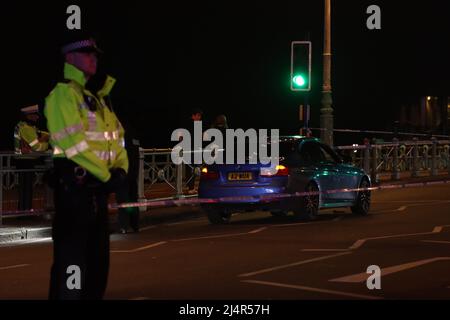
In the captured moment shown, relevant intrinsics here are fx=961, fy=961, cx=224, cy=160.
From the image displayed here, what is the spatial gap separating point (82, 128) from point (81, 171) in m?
0.27

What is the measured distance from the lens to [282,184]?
15.5 meters

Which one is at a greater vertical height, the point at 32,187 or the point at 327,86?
the point at 327,86

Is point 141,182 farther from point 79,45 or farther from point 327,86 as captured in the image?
point 79,45

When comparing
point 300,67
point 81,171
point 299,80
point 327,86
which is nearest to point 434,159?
point 327,86

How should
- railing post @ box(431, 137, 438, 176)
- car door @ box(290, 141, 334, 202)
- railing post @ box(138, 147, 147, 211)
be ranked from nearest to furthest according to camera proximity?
car door @ box(290, 141, 334, 202)
railing post @ box(138, 147, 147, 211)
railing post @ box(431, 137, 438, 176)

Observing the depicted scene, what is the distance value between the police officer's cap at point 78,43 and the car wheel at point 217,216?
10021mm

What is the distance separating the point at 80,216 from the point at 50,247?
7.01 metres

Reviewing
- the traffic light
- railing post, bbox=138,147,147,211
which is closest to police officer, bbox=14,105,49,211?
railing post, bbox=138,147,147,211

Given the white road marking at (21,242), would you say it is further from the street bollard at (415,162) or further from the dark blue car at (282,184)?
the street bollard at (415,162)

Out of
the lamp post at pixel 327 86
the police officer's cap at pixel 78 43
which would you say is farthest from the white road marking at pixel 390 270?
the lamp post at pixel 327 86

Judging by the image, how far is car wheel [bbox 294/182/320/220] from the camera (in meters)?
15.8

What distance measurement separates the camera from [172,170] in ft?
63.5

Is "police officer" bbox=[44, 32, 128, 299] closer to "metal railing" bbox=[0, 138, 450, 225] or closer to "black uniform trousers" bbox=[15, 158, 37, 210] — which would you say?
"metal railing" bbox=[0, 138, 450, 225]
